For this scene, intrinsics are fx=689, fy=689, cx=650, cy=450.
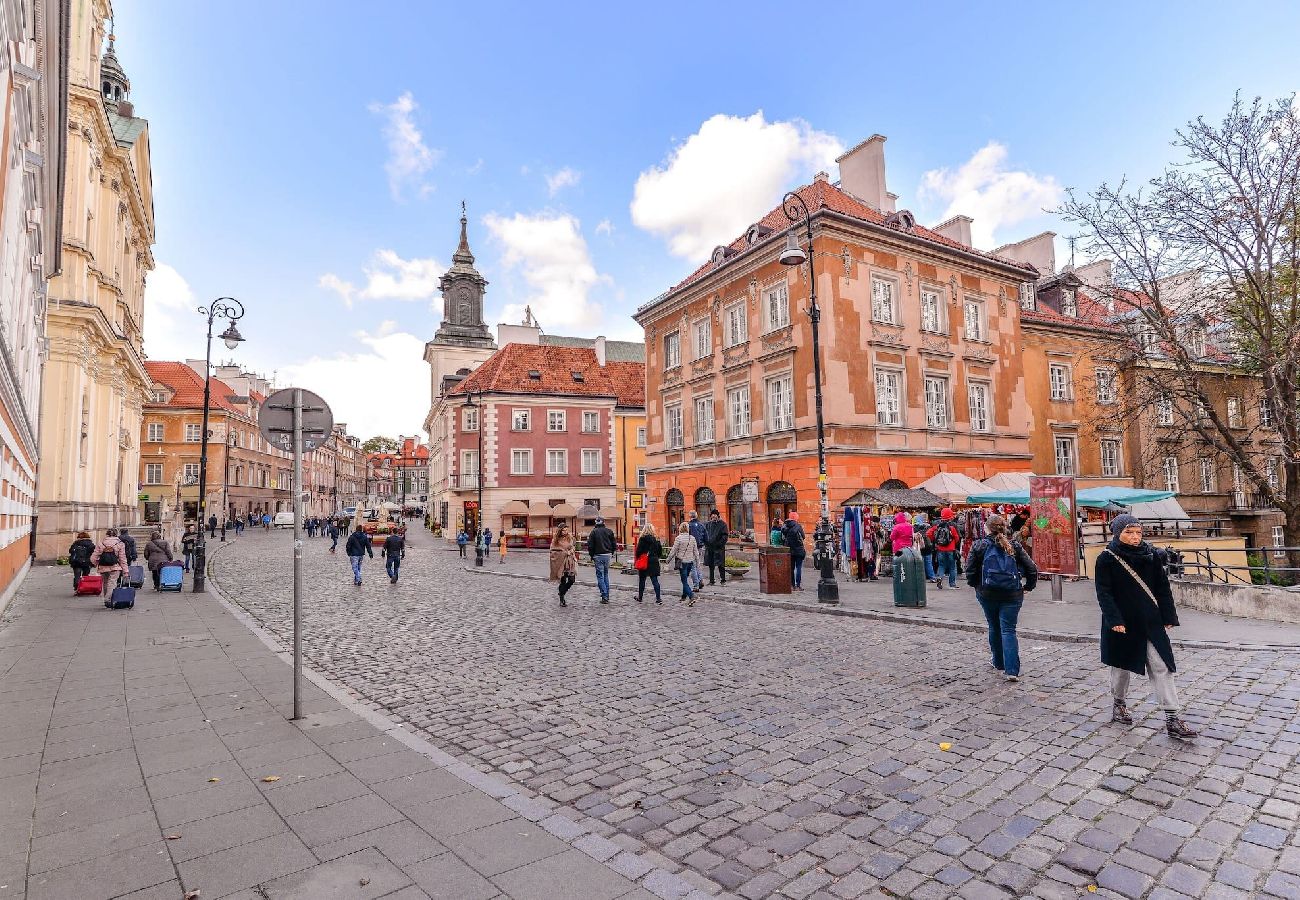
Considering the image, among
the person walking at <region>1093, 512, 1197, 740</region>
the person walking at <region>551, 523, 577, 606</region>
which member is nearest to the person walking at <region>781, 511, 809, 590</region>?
the person walking at <region>551, 523, 577, 606</region>

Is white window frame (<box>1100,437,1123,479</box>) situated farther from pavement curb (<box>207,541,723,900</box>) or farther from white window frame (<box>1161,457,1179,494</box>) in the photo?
pavement curb (<box>207,541,723,900</box>)

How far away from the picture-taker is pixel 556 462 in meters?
47.2

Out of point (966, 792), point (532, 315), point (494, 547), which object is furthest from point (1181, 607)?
point (532, 315)

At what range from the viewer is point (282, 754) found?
5.40 metres

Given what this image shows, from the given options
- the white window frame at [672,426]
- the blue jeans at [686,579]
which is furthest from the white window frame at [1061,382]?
the blue jeans at [686,579]

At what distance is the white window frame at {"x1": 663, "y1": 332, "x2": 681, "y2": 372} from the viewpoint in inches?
1262

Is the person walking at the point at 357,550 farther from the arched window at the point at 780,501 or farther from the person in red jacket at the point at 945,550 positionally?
the person in red jacket at the point at 945,550

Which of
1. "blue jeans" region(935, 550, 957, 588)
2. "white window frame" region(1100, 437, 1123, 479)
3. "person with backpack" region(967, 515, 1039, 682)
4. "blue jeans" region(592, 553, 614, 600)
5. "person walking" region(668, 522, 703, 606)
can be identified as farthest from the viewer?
"white window frame" region(1100, 437, 1123, 479)

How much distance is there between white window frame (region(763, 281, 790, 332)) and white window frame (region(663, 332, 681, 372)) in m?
5.88

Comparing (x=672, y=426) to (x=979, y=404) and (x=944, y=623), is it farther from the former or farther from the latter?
(x=944, y=623)

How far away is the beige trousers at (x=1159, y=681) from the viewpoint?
5.63 meters

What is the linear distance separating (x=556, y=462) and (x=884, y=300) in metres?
26.8

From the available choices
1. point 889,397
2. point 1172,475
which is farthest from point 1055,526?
point 1172,475

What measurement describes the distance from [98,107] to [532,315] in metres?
39.5
